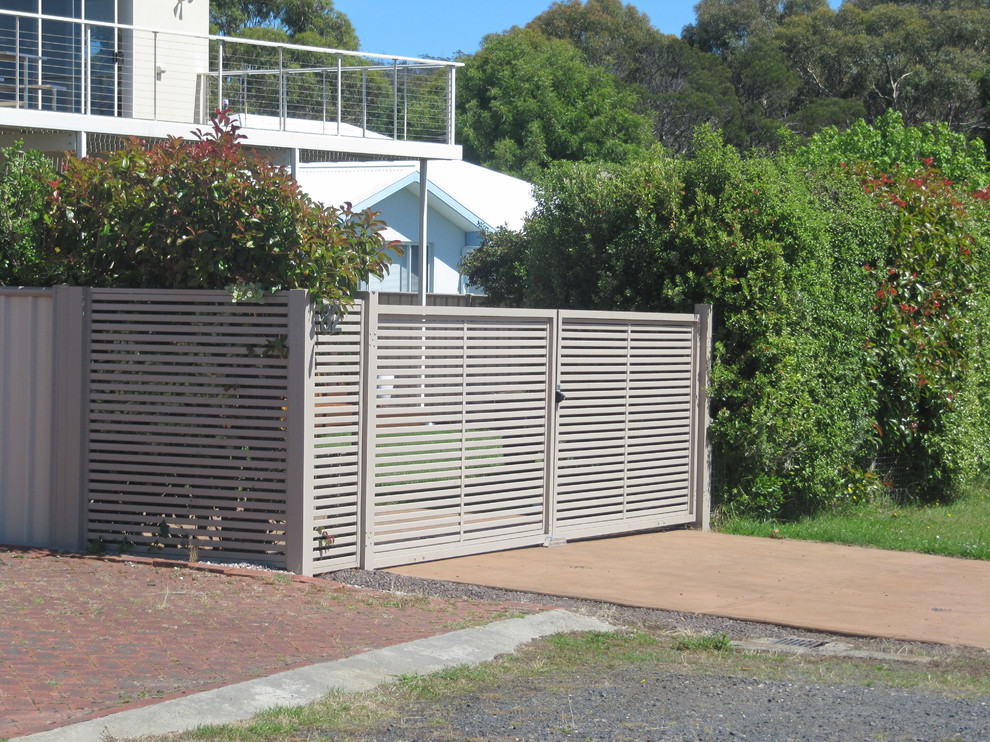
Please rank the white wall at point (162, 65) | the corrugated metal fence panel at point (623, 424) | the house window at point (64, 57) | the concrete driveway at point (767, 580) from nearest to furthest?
the concrete driveway at point (767, 580) < the corrugated metal fence panel at point (623, 424) < the house window at point (64, 57) < the white wall at point (162, 65)

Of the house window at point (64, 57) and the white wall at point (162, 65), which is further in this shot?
the white wall at point (162, 65)

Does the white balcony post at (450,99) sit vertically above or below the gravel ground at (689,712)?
above

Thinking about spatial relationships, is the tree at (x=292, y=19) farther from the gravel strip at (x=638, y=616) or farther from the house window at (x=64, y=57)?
the gravel strip at (x=638, y=616)

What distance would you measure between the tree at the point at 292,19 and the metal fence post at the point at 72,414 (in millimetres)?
44116

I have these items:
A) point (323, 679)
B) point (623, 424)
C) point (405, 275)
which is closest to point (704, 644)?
point (323, 679)

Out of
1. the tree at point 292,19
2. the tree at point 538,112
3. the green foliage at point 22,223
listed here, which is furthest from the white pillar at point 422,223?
the tree at point 292,19

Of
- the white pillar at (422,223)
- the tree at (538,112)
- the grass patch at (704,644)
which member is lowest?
the grass patch at (704,644)

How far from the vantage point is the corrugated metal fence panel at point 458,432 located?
30.7ft

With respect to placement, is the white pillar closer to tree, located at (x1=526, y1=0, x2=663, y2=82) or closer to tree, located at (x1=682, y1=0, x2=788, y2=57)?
tree, located at (x1=526, y1=0, x2=663, y2=82)

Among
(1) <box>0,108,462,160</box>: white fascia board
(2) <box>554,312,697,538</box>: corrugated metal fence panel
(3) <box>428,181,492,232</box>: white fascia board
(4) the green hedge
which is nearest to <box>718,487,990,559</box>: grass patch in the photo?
(4) the green hedge

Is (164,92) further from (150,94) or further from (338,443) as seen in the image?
(338,443)

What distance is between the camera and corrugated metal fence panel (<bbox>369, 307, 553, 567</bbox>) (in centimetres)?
937

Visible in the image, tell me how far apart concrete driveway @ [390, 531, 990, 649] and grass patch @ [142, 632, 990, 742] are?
2.74ft

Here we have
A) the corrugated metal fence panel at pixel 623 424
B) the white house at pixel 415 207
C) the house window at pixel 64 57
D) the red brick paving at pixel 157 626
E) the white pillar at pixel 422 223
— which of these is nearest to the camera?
the red brick paving at pixel 157 626
